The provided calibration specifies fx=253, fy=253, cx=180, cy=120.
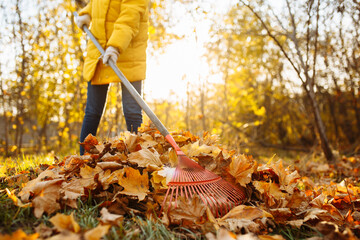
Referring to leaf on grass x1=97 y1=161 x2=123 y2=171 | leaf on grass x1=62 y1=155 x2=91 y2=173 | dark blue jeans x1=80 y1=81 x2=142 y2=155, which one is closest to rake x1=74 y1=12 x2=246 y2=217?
leaf on grass x1=97 y1=161 x2=123 y2=171

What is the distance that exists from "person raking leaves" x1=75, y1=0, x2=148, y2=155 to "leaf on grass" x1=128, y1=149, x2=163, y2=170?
0.70 metres

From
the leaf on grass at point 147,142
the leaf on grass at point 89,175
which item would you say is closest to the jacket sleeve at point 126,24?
the leaf on grass at point 147,142

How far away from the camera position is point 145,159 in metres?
1.63

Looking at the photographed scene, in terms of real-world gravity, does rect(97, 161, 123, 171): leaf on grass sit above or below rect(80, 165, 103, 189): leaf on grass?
above

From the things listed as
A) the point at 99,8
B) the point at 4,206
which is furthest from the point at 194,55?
the point at 4,206

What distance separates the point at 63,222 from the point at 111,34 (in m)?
1.91

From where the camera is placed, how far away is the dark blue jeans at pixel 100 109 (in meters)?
2.42

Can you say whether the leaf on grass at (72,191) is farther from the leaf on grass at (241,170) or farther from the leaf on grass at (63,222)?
the leaf on grass at (241,170)

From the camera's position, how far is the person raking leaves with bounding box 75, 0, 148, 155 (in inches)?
93.7

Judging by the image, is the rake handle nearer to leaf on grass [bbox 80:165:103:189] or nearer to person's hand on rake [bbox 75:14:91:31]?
person's hand on rake [bbox 75:14:91:31]

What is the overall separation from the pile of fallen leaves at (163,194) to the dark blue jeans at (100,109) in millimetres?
534

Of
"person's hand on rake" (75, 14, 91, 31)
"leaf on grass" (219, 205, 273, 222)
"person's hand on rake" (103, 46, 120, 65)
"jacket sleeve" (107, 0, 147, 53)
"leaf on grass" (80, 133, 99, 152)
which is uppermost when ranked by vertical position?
"person's hand on rake" (75, 14, 91, 31)

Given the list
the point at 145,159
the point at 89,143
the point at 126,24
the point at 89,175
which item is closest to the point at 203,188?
the point at 145,159

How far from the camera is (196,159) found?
70.2 inches
